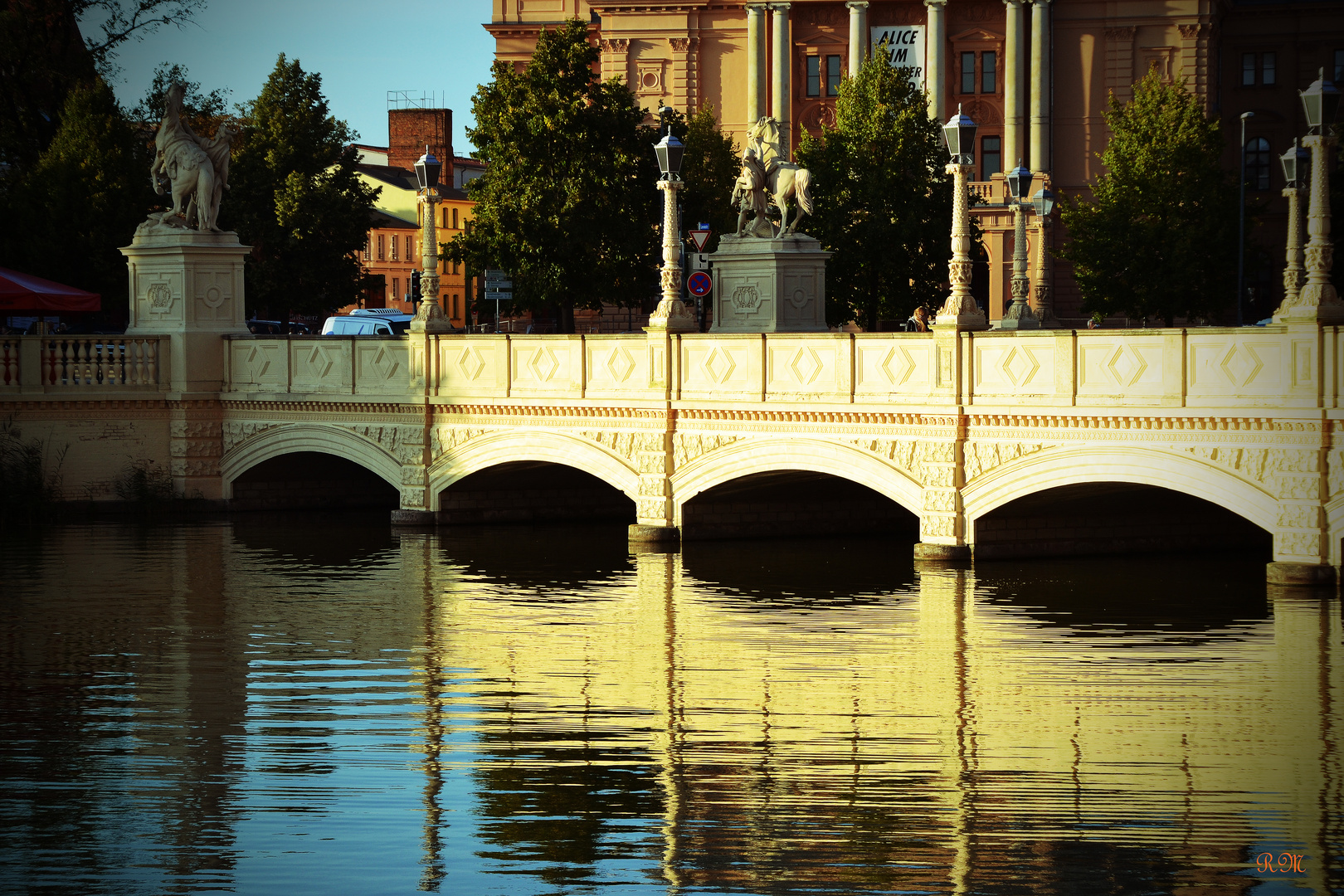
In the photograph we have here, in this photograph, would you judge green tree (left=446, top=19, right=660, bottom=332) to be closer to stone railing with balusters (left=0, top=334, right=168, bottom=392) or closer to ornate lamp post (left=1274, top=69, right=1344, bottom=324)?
stone railing with balusters (left=0, top=334, right=168, bottom=392)

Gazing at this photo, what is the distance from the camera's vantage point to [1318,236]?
19.9 meters

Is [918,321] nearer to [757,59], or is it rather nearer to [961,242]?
[961,242]

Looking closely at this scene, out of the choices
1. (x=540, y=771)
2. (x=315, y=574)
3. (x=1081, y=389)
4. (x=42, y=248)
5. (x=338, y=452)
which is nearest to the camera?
(x=540, y=771)

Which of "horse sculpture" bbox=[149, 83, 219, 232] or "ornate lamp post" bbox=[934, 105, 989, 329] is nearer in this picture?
"ornate lamp post" bbox=[934, 105, 989, 329]

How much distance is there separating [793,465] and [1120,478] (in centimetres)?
456

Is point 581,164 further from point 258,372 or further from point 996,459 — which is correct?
point 996,459

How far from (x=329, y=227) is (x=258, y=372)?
863 inches

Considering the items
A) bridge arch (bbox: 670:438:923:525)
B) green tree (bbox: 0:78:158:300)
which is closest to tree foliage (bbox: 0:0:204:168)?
A: green tree (bbox: 0:78:158:300)

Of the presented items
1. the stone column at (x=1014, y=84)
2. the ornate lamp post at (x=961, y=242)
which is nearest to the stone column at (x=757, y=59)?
the stone column at (x=1014, y=84)

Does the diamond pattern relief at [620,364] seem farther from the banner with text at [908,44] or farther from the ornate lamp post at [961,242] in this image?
the banner with text at [908,44]

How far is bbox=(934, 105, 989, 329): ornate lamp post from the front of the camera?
22.5 m

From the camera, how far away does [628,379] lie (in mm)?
26219

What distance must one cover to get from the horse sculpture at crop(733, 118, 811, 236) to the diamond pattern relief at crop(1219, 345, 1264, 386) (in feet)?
25.1

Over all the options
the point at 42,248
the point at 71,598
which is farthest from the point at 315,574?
the point at 42,248
